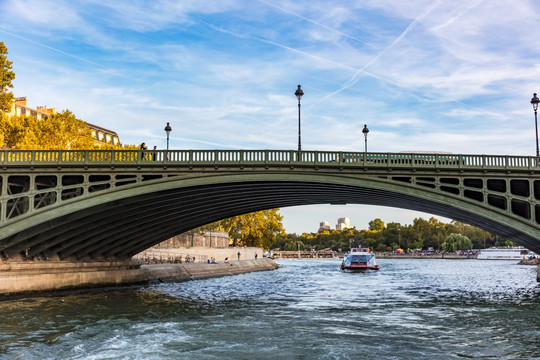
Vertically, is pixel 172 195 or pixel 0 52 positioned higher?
pixel 0 52

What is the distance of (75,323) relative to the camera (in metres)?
27.8

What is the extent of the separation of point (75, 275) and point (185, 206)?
36.3 feet

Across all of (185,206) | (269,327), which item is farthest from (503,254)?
(269,327)

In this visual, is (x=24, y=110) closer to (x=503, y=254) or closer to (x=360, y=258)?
(x=360, y=258)

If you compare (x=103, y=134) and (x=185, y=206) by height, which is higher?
(x=103, y=134)

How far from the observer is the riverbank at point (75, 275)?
38500 millimetres

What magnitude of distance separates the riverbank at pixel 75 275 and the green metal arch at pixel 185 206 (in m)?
0.87

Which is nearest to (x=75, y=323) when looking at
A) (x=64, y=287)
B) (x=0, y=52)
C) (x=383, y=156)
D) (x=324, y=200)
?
(x=64, y=287)

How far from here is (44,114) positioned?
349 ft

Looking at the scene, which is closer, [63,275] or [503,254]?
[63,275]

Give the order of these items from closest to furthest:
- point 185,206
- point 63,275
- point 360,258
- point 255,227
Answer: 1. point 185,206
2. point 63,275
3. point 360,258
4. point 255,227

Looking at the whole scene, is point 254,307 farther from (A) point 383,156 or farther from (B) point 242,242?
(B) point 242,242

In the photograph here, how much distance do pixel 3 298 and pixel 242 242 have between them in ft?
309

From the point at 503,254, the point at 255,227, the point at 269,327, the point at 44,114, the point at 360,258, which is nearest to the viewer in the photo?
the point at 269,327
